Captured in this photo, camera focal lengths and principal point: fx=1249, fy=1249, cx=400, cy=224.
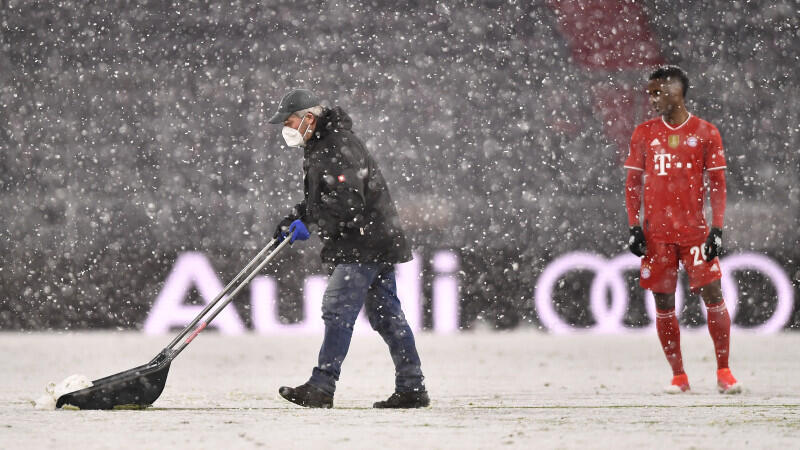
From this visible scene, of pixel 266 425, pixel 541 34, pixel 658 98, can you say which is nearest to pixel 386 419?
pixel 266 425

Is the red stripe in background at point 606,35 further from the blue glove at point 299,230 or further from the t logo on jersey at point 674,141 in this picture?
the blue glove at point 299,230

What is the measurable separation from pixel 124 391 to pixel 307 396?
0.87 meters

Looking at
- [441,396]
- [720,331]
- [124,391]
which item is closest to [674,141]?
[720,331]

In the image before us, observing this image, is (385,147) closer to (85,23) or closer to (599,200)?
(599,200)

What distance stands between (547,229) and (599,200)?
0.60m

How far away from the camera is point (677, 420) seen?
5406mm

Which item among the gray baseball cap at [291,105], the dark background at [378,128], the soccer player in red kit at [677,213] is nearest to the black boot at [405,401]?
the gray baseball cap at [291,105]

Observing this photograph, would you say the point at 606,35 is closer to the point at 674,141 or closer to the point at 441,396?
the point at 674,141

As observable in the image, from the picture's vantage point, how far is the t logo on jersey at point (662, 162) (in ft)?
23.4

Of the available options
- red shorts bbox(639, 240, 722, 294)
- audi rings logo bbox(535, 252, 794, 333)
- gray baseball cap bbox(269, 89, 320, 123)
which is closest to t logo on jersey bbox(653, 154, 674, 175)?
red shorts bbox(639, 240, 722, 294)

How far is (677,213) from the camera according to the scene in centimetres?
710

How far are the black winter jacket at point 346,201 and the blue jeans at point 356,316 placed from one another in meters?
0.09

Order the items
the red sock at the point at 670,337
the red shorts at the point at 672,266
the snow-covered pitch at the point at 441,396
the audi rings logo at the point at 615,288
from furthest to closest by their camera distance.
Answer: the audi rings logo at the point at 615,288, the red sock at the point at 670,337, the red shorts at the point at 672,266, the snow-covered pitch at the point at 441,396

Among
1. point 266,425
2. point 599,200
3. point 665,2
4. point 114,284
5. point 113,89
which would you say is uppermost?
point 665,2
